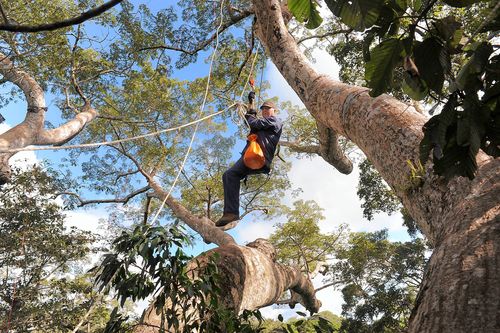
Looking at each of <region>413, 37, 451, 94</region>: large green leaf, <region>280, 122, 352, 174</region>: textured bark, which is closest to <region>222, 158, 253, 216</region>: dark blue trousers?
<region>280, 122, 352, 174</region>: textured bark

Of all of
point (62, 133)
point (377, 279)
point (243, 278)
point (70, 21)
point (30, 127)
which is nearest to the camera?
point (70, 21)

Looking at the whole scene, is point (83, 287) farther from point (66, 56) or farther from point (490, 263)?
point (490, 263)

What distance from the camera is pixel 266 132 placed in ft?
12.9

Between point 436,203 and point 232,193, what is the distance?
257 cm

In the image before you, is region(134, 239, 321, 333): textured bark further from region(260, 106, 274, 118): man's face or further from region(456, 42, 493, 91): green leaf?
region(456, 42, 493, 91): green leaf

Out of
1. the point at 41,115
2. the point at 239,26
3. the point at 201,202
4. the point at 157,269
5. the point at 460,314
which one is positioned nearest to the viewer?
the point at 460,314

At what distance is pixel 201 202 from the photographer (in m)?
12.2

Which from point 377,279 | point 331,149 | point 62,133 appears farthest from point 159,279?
point 377,279

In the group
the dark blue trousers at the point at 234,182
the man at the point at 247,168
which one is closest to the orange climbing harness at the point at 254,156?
the man at the point at 247,168

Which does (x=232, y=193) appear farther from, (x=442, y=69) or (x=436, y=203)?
(x=442, y=69)

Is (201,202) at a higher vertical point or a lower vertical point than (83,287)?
higher

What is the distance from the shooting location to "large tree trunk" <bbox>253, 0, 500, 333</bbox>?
0.78 m

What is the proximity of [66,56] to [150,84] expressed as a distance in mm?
2358

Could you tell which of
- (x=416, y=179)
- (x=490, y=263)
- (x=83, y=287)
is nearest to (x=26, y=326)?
(x=83, y=287)
